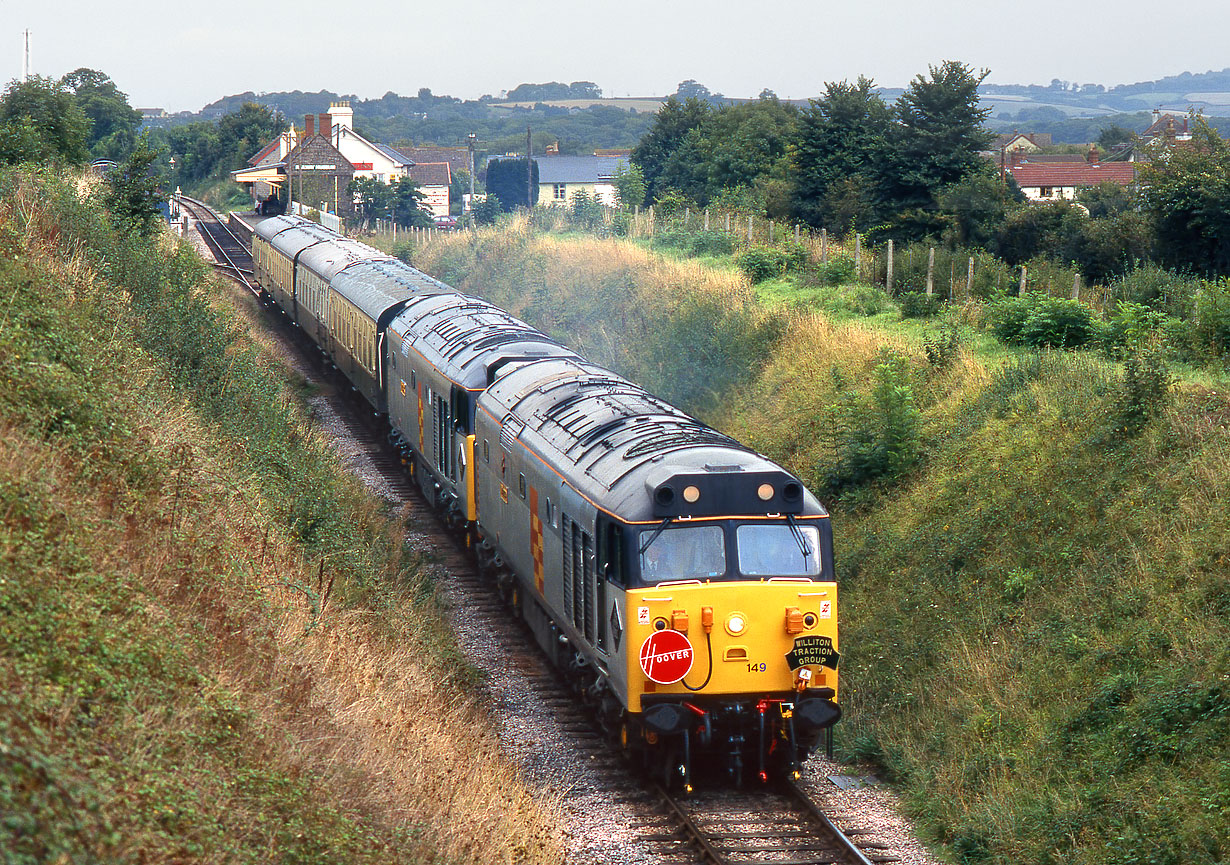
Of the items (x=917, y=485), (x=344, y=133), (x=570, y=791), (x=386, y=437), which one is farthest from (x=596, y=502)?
(x=344, y=133)

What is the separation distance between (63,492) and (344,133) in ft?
Result: 339

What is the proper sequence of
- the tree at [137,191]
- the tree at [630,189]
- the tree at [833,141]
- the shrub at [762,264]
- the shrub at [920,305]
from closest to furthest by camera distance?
the shrub at [920,305] → the tree at [137,191] → the shrub at [762,264] → the tree at [833,141] → the tree at [630,189]

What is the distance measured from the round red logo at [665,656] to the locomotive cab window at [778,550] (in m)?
0.94

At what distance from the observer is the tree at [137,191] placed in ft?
102

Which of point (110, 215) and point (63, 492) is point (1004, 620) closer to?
point (63, 492)

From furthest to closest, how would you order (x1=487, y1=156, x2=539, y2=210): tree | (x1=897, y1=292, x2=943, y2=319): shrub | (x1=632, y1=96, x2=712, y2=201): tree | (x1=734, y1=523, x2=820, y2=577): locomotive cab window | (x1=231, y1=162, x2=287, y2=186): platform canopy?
(x1=487, y1=156, x2=539, y2=210): tree, (x1=231, y1=162, x2=287, y2=186): platform canopy, (x1=632, y1=96, x2=712, y2=201): tree, (x1=897, y1=292, x2=943, y2=319): shrub, (x1=734, y1=523, x2=820, y2=577): locomotive cab window

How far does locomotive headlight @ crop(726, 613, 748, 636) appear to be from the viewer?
12.0 metres

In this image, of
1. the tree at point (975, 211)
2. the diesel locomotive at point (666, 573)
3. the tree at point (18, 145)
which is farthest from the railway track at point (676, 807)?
the tree at point (975, 211)

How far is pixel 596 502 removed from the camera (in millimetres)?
12852

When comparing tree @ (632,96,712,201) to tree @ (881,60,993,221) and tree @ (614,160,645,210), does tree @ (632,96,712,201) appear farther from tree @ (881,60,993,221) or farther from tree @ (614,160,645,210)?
tree @ (881,60,993,221)

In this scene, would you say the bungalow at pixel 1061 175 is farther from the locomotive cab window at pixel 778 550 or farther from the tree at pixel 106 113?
the locomotive cab window at pixel 778 550

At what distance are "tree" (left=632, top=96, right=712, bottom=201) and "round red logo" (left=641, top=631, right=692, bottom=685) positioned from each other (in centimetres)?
5714

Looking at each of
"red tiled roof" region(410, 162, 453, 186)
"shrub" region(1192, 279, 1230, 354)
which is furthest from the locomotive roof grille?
"red tiled roof" region(410, 162, 453, 186)

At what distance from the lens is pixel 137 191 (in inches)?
1260
